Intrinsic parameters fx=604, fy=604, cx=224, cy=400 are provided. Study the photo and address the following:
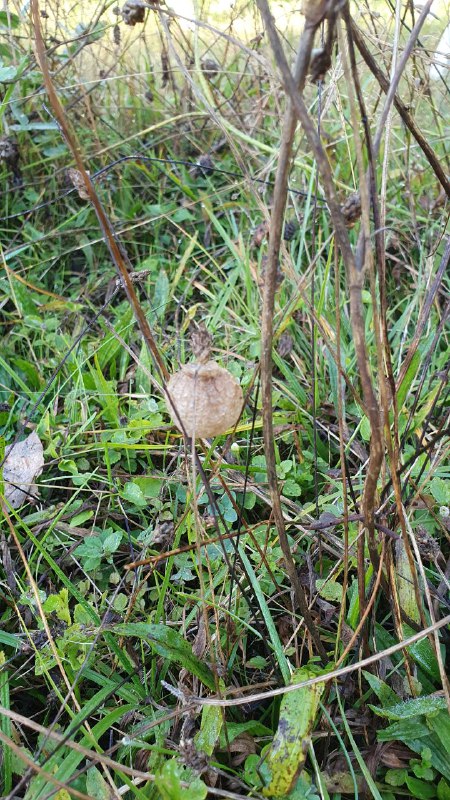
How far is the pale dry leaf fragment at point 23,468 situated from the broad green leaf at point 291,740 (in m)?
0.80

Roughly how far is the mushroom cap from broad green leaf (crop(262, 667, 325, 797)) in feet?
1.51

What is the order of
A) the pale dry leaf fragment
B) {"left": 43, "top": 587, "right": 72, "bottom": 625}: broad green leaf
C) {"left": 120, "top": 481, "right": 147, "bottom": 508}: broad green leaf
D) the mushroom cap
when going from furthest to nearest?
the pale dry leaf fragment < {"left": 120, "top": 481, "right": 147, "bottom": 508}: broad green leaf < {"left": 43, "top": 587, "right": 72, "bottom": 625}: broad green leaf < the mushroom cap

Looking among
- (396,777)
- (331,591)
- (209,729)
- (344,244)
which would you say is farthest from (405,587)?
(344,244)

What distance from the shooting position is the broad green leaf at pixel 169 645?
100 centimetres

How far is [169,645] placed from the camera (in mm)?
1000

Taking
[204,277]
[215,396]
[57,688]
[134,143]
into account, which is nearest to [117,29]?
[134,143]

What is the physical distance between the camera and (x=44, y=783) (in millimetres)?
941

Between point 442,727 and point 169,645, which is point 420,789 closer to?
point 442,727

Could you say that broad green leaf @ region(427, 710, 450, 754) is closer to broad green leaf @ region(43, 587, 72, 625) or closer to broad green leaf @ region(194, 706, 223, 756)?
broad green leaf @ region(194, 706, 223, 756)

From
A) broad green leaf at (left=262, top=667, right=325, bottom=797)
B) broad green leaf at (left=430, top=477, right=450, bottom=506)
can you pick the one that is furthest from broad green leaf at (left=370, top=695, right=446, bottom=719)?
broad green leaf at (left=430, top=477, right=450, bottom=506)

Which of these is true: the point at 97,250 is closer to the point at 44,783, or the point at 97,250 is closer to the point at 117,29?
the point at 117,29

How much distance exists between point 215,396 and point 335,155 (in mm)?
1817

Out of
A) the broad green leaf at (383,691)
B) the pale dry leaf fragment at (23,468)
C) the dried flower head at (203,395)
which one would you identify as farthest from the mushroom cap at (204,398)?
the pale dry leaf fragment at (23,468)

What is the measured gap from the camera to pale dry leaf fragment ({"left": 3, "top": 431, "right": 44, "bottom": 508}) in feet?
4.77
